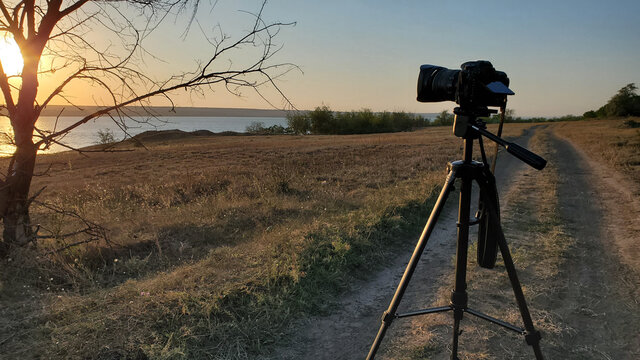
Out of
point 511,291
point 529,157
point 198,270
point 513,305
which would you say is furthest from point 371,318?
point 529,157

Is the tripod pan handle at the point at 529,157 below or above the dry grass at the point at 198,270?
above

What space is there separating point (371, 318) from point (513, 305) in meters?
1.40

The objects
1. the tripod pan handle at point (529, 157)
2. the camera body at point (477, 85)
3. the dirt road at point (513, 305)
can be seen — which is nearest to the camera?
the tripod pan handle at point (529, 157)

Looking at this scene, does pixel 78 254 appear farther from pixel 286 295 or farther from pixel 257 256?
pixel 286 295

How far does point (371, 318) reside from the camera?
139 inches

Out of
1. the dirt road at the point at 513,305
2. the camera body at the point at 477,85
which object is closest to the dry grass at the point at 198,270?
the dirt road at the point at 513,305

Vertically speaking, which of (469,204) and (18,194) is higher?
(469,204)

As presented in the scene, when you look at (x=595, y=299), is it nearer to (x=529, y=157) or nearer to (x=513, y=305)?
(x=513, y=305)

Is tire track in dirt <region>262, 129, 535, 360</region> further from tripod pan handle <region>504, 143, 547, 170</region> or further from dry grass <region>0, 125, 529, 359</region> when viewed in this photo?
tripod pan handle <region>504, 143, 547, 170</region>

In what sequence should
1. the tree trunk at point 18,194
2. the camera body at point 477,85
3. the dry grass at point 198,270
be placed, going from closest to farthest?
the camera body at point 477,85 → the dry grass at point 198,270 → the tree trunk at point 18,194

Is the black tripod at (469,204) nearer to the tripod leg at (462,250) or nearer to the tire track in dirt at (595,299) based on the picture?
the tripod leg at (462,250)

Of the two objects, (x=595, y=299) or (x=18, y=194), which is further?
(x=18, y=194)

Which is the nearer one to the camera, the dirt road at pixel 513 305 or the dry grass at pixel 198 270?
the dry grass at pixel 198 270

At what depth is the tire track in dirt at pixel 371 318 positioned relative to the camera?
3.02m
